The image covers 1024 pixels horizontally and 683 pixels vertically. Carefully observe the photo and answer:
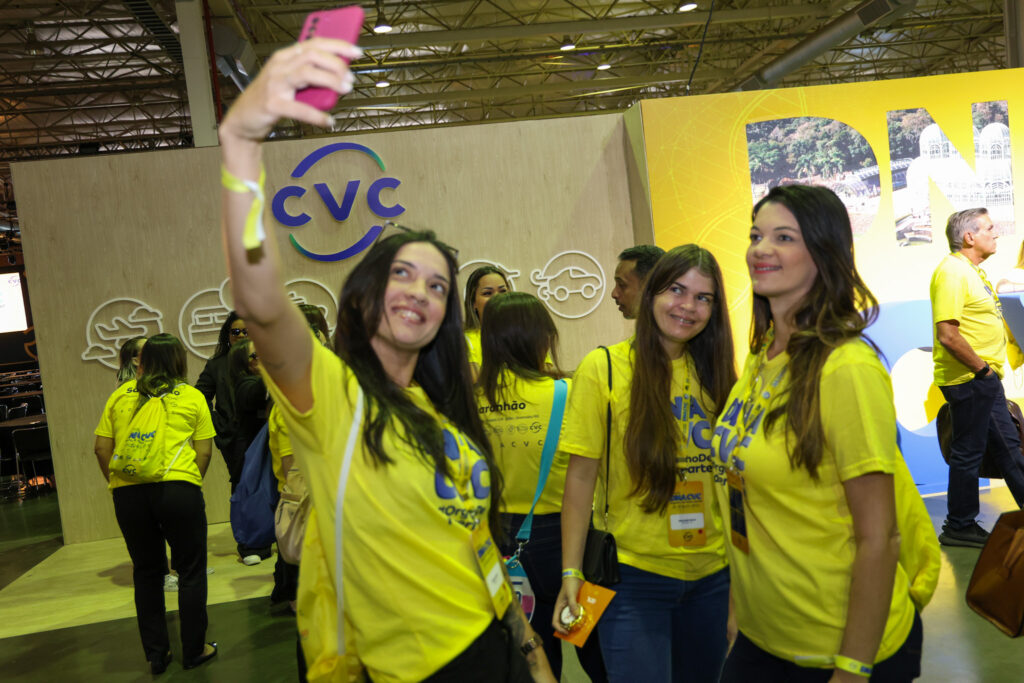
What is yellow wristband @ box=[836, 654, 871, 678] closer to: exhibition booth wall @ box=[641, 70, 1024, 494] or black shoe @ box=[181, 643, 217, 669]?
black shoe @ box=[181, 643, 217, 669]

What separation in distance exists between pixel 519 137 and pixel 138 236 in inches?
128

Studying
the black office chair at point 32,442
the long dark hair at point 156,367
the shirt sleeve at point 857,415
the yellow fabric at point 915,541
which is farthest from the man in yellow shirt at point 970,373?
the black office chair at point 32,442

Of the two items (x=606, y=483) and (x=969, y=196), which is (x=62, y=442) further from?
(x=969, y=196)

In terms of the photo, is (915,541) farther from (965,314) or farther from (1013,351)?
(1013,351)

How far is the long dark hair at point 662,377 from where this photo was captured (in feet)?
6.80

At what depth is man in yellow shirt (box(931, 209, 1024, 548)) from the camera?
4473 millimetres

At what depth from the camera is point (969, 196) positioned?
237 inches

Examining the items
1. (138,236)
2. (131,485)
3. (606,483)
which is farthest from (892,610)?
(138,236)

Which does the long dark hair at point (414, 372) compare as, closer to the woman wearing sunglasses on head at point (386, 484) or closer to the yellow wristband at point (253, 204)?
the woman wearing sunglasses on head at point (386, 484)

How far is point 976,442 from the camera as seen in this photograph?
450cm

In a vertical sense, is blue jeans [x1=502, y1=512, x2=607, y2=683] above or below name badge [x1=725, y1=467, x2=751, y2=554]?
below

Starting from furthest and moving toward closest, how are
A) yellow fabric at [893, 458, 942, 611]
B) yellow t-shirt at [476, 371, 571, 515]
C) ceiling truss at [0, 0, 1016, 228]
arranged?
ceiling truss at [0, 0, 1016, 228] < yellow t-shirt at [476, 371, 571, 515] < yellow fabric at [893, 458, 942, 611]

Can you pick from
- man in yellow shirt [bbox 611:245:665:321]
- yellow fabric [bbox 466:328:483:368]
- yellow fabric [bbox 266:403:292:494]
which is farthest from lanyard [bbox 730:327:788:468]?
yellow fabric [bbox 266:403:292:494]

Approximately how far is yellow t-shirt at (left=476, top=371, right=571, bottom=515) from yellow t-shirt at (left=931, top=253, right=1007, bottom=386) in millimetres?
2978
